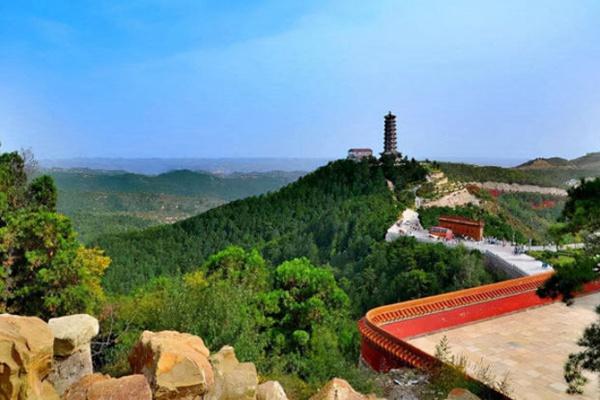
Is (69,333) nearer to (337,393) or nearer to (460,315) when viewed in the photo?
(337,393)

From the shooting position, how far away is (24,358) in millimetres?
4855

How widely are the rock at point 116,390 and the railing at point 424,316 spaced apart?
5113 millimetres

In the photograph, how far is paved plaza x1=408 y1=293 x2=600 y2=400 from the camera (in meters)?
8.29

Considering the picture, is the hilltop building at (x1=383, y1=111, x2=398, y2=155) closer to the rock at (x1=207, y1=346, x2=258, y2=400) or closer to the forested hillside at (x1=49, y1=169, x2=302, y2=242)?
the forested hillside at (x1=49, y1=169, x2=302, y2=242)

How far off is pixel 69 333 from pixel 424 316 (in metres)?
7.48

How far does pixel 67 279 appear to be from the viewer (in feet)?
47.4

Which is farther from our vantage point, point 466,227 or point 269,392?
point 466,227

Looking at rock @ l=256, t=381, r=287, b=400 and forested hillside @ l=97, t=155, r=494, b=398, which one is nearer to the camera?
rock @ l=256, t=381, r=287, b=400

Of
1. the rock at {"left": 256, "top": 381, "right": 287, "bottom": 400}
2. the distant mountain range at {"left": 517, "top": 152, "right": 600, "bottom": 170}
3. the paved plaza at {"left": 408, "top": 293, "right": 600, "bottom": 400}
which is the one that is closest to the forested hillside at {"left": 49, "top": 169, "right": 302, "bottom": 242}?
the paved plaza at {"left": 408, "top": 293, "right": 600, "bottom": 400}

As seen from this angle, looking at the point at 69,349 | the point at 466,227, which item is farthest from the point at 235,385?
the point at 466,227

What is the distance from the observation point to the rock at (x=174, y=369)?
553 centimetres

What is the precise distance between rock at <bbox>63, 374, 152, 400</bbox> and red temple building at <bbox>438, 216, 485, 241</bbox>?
91.0ft

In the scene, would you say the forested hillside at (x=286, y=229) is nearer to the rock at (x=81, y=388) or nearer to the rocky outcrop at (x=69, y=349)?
the rocky outcrop at (x=69, y=349)

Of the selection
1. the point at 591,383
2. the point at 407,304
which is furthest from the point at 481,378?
the point at 407,304
